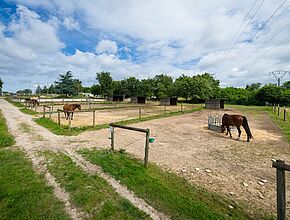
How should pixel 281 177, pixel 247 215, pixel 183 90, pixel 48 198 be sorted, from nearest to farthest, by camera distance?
pixel 281 177, pixel 247 215, pixel 48 198, pixel 183 90

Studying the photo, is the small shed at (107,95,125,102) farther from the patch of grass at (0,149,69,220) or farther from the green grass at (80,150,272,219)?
the patch of grass at (0,149,69,220)

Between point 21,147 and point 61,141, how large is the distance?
4.62 ft

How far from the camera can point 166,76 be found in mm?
71062

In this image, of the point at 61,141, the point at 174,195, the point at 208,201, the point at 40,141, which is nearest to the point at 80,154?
the point at 61,141

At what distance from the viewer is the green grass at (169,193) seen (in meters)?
3.02

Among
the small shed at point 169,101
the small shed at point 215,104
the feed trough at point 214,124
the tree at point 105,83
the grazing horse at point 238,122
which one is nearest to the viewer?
the grazing horse at point 238,122

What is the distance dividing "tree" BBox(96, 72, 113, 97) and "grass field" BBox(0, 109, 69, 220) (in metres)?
55.7

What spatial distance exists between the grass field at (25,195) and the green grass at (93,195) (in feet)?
1.12

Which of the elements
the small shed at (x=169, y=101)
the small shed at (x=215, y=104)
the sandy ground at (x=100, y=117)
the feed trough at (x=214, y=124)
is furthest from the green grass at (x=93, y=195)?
the small shed at (x=169, y=101)

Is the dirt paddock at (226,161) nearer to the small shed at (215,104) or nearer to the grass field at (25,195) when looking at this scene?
the grass field at (25,195)

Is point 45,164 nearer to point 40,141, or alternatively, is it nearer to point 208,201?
point 40,141

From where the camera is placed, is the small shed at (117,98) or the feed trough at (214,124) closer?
the feed trough at (214,124)

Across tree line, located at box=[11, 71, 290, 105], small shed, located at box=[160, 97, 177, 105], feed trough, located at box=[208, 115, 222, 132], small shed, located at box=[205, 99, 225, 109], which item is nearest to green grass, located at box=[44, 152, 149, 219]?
feed trough, located at box=[208, 115, 222, 132]

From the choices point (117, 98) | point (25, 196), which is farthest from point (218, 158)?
point (117, 98)
